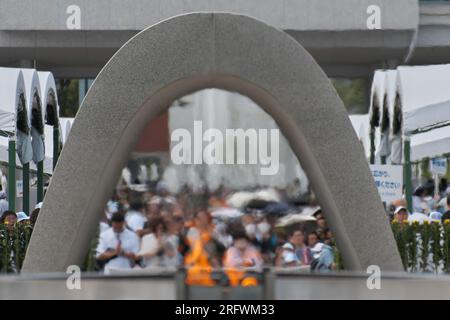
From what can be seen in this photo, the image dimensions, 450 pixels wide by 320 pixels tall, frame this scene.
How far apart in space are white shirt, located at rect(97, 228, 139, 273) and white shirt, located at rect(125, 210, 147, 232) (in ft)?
0.23

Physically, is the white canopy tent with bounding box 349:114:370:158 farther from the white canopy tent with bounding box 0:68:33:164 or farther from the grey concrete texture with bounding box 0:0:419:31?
the white canopy tent with bounding box 0:68:33:164

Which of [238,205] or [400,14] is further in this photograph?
[400,14]

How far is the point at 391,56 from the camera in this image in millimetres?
34688

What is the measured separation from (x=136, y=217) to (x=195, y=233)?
0.90 metres

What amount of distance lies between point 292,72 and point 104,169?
6.82 ft

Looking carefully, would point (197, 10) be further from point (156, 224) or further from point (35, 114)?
point (156, 224)

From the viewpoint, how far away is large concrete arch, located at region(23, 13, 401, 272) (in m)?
9.39

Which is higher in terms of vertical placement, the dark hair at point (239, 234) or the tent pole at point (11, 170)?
the tent pole at point (11, 170)

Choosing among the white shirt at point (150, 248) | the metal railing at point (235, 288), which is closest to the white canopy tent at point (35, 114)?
the white shirt at point (150, 248)

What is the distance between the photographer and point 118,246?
10008 millimetres

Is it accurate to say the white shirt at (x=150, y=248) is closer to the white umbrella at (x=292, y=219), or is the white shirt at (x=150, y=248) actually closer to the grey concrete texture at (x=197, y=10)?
the white umbrella at (x=292, y=219)

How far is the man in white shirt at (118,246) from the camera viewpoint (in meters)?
9.93
